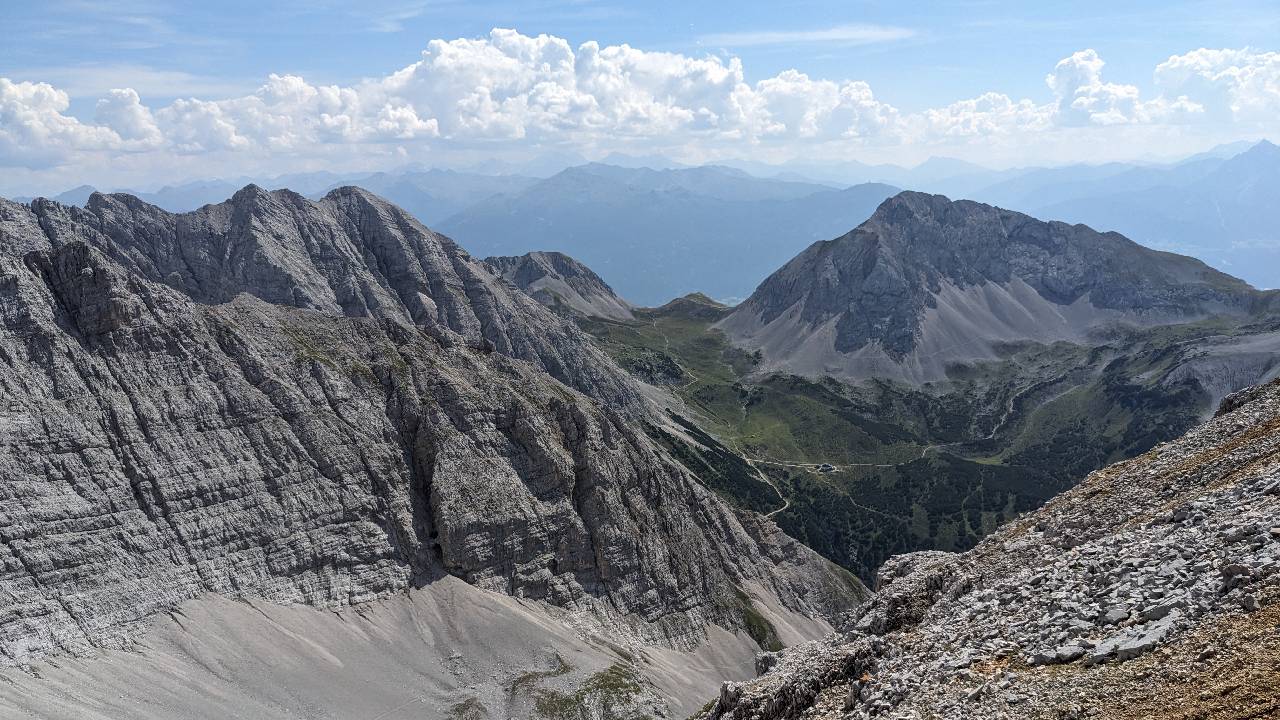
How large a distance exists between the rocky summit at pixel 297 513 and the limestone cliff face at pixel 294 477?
28cm

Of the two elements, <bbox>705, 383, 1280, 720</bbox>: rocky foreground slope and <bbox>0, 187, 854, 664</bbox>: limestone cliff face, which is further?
<bbox>0, 187, 854, 664</bbox>: limestone cliff face

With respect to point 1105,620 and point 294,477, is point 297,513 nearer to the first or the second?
point 294,477

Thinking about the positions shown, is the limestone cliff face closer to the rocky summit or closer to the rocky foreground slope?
the rocky summit

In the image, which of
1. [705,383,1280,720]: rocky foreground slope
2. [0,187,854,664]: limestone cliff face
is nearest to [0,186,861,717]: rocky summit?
[0,187,854,664]: limestone cliff face

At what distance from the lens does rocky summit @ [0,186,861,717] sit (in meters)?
92.5

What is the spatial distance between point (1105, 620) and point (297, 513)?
103625 millimetres

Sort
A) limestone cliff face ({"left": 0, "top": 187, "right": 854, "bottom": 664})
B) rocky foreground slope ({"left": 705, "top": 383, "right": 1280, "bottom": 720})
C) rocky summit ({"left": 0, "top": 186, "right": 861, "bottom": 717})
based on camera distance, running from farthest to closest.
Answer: limestone cliff face ({"left": 0, "top": 187, "right": 854, "bottom": 664})
rocky summit ({"left": 0, "top": 186, "right": 861, "bottom": 717})
rocky foreground slope ({"left": 705, "top": 383, "right": 1280, "bottom": 720})

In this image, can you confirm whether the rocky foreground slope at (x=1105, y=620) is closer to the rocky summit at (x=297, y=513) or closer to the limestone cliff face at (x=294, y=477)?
the rocky summit at (x=297, y=513)

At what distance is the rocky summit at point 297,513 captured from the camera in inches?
3642

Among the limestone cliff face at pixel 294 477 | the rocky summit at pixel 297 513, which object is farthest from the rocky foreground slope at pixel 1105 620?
the limestone cliff face at pixel 294 477

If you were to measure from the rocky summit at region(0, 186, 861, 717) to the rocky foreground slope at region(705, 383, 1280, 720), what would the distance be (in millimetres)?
71765

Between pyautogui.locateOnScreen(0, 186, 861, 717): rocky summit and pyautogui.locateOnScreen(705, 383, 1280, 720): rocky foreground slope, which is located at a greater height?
pyautogui.locateOnScreen(705, 383, 1280, 720): rocky foreground slope

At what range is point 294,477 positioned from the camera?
11388cm

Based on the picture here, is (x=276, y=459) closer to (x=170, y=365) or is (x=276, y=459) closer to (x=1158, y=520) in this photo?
(x=170, y=365)
